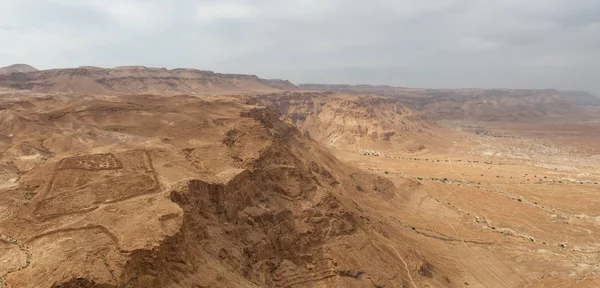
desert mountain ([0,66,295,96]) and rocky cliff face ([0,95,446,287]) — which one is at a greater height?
desert mountain ([0,66,295,96])

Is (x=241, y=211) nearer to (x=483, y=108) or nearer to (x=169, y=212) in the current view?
(x=169, y=212)

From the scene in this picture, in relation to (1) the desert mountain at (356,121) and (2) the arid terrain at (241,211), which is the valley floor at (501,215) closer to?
(2) the arid terrain at (241,211)

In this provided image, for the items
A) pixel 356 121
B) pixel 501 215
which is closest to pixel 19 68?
pixel 356 121

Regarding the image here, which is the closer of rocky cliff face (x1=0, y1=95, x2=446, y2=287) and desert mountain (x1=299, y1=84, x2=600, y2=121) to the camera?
rocky cliff face (x1=0, y1=95, x2=446, y2=287)

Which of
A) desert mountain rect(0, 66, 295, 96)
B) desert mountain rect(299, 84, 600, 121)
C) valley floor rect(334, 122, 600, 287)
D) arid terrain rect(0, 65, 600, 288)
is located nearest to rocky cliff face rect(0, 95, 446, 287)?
arid terrain rect(0, 65, 600, 288)

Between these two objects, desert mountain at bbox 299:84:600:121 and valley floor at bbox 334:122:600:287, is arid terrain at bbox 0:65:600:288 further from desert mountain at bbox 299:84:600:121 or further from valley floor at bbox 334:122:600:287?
desert mountain at bbox 299:84:600:121

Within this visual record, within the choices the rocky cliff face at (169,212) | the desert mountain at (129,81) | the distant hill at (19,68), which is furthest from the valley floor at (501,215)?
the distant hill at (19,68)
